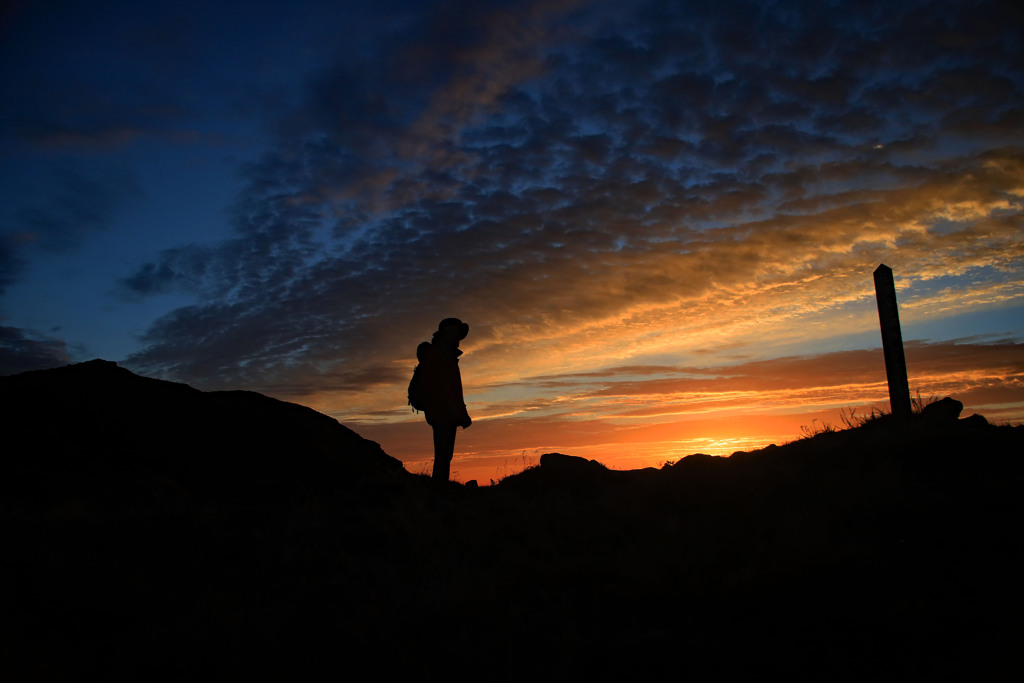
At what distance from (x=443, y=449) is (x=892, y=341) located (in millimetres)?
8022

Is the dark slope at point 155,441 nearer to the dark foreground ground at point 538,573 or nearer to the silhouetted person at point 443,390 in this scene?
the dark foreground ground at point 538,573

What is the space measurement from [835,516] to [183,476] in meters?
8.87

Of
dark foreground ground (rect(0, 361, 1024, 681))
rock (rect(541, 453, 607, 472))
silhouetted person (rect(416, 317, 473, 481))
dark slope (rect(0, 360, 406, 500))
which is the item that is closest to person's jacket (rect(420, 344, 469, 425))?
silhouetted person (rect(416, 317, 473, 481))

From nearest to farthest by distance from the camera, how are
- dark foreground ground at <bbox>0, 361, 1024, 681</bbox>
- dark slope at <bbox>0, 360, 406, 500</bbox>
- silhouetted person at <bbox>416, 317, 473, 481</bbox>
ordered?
1. dark foreground ground at <bbox>0, 361, 1024, 681</bbox>
2. dark slope at <bbox>0, 360, 406, 500</bbox>
3. silhouetted person at <bbox>416, 317, 473, 481</bbox>

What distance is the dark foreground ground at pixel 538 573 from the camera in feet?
12.1

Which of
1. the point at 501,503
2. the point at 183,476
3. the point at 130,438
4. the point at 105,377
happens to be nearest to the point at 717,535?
the point at 501,503

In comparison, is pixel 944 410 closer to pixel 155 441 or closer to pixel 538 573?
pixel 538 573

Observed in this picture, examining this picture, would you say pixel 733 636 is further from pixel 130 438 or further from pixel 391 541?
pixel 130 438

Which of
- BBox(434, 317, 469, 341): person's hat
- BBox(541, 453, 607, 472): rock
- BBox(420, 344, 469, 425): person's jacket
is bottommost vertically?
BBox(541, 453, 607, 472): rock

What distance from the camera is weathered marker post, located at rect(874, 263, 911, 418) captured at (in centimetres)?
1070

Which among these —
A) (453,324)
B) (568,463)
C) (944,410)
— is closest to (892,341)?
(944,410)

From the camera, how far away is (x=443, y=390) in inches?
366

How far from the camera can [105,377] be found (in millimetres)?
11102

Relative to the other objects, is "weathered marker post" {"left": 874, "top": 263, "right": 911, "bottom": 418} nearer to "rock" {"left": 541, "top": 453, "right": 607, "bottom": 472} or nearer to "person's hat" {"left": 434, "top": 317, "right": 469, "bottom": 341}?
"rock" {"left": 541, "top": 453, "right": 607, "bottom": 472}
